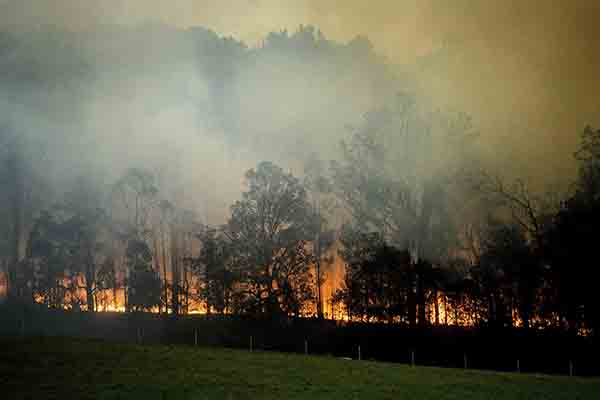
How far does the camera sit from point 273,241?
38.1 m

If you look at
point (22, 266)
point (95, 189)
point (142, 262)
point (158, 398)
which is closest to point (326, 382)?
point (158, 398)

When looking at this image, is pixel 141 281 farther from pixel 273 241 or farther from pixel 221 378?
pixel 221 378

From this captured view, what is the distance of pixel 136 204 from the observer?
175ft

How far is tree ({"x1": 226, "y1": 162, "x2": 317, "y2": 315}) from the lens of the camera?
3541 cm

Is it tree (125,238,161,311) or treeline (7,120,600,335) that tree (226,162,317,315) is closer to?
treeline (7,120,600,335)

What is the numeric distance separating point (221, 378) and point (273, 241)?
60.0 feet

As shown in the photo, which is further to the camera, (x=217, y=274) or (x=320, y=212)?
(x=320, y=212)

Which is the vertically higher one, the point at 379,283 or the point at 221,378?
the point at 379,283

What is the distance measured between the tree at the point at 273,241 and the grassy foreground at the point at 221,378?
29.6 ft

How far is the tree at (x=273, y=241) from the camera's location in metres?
35.4

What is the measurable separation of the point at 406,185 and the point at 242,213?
39.0ft

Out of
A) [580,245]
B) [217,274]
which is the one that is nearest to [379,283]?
[217,274]

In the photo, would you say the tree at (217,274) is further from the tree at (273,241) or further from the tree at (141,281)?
the tree at (141,281)

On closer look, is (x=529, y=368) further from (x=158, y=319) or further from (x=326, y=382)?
(x=158, y=319)
